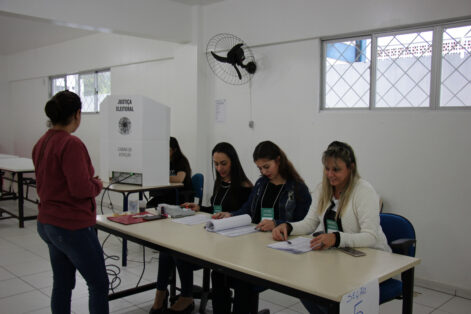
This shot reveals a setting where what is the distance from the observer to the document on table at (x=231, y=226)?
2273 mm

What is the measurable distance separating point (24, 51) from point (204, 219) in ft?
25.0

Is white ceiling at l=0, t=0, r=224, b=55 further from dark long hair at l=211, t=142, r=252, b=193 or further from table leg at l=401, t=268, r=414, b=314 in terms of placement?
table leg at l=401, t=268, r=414, b=314

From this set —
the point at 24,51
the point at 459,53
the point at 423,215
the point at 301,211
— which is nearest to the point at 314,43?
the point at 459,53

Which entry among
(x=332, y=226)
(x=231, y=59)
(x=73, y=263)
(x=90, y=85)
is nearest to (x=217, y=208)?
(x=332, y=226)

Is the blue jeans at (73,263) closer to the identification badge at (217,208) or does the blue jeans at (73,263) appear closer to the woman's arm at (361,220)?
the identification badge at (217,208)

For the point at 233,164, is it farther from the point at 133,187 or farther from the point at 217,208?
the point at 133,187

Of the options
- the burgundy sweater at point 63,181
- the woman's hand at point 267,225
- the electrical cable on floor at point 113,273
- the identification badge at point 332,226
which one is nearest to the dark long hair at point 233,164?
the woman's hand at point 267,225

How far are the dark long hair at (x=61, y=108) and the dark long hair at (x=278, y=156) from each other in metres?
1.05

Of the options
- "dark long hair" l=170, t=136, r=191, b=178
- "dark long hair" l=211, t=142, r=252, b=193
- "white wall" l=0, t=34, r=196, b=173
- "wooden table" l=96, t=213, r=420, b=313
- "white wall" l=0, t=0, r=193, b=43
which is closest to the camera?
"wooden table" l=96, t=213, r=420, b=313

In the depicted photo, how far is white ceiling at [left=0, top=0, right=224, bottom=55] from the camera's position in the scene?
627 centimetres

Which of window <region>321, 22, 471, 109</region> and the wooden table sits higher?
window <region>321, 22, 471, 109</region>

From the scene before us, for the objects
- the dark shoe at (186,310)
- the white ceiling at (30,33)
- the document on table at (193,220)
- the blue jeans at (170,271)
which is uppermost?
the white ceiling at (30,33)

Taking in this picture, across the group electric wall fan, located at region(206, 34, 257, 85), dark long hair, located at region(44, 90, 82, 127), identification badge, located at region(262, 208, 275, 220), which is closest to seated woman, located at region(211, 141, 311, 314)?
identification badge, located at region(262, 208, 275, 220)

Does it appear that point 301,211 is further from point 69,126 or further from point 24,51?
point 24,51
